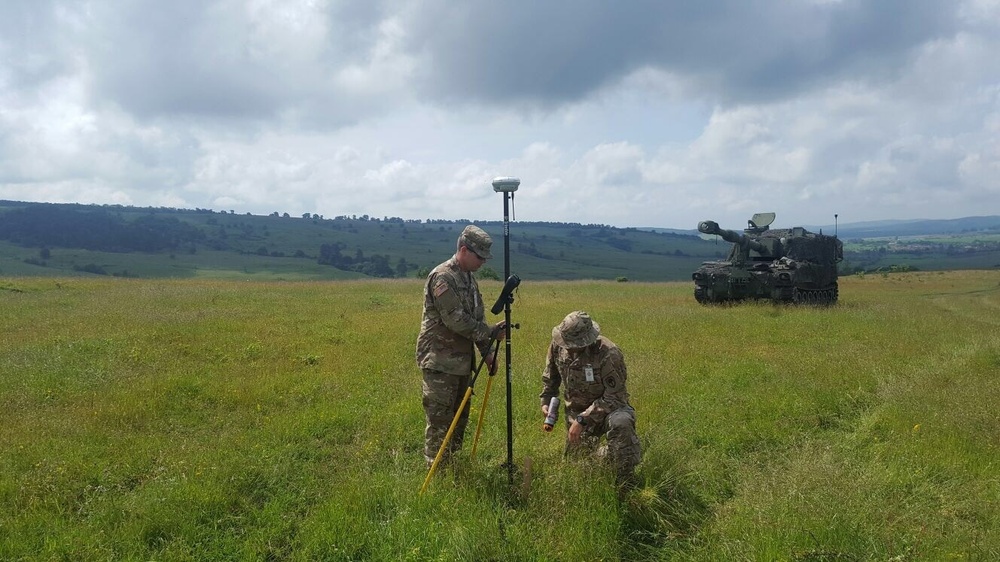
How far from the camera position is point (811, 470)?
540cm

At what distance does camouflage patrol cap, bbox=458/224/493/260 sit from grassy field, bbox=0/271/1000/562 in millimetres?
1770

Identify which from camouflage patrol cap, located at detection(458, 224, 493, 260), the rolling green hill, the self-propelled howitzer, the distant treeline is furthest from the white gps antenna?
the distant treeline

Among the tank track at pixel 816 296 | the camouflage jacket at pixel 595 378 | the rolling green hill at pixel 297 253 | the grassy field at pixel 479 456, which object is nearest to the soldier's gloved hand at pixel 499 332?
the camouflage jacket at pixel 595 378

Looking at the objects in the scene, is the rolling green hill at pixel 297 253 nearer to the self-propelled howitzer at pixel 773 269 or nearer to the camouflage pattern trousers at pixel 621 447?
the self-propelled howitzer at pixel 773 269

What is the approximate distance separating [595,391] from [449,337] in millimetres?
1313

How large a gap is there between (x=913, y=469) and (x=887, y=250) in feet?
480

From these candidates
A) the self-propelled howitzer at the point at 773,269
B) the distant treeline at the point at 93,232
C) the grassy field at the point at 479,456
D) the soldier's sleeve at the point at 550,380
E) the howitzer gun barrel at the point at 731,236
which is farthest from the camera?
the distant treeline at the point at 93,232

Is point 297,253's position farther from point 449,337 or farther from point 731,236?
point 449,337

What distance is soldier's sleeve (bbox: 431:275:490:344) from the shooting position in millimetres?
5387

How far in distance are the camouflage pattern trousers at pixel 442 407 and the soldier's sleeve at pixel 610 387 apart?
1.14 m

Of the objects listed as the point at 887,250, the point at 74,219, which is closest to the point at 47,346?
the point at 74,219

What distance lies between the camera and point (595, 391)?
554 centimetres

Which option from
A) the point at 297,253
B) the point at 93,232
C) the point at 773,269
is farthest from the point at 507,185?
the point at 93,232

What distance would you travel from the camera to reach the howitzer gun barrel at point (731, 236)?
2203 cm
